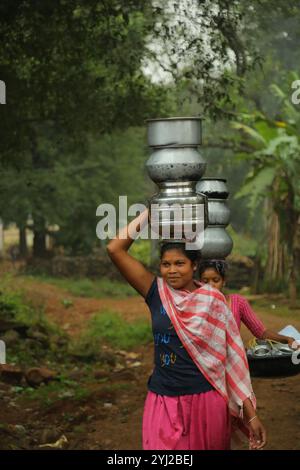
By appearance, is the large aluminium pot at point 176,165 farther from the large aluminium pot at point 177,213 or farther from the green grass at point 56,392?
the green grass at point 56,392

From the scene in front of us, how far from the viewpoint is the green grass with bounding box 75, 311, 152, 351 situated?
12.5 metres

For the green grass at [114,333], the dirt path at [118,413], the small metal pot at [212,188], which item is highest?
the small metal pot at [212,188]

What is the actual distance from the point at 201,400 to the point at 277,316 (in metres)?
8.11

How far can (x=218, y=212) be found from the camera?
534cm

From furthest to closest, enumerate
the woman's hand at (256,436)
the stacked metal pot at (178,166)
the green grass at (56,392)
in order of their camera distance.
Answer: the green grass at (56,392) → the stacked metal pot at (178,166) → the woman's hand at (256,436)

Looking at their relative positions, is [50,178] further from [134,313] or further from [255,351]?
[255,351]

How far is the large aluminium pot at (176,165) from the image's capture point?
4.07m

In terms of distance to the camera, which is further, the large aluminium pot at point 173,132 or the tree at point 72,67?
the tree at point 72,67

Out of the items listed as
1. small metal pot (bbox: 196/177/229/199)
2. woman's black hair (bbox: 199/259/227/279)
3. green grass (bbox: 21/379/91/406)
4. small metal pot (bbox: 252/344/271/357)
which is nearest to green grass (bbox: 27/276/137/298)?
green grass (bbox: 21/379/91/406)

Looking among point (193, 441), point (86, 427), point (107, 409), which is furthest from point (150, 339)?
point (193, 441)

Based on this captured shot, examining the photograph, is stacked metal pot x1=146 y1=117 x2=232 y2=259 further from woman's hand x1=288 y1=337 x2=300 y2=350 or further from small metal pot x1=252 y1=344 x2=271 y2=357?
small metal pot x1=252 y1=344 x2=271 y2=357

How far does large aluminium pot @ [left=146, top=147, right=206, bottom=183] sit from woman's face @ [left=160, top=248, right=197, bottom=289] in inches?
17.6

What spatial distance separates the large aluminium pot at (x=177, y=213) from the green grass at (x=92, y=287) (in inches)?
582

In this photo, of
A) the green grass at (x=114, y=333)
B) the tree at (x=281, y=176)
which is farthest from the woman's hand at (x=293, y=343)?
the tree at (x=281, y=176)
